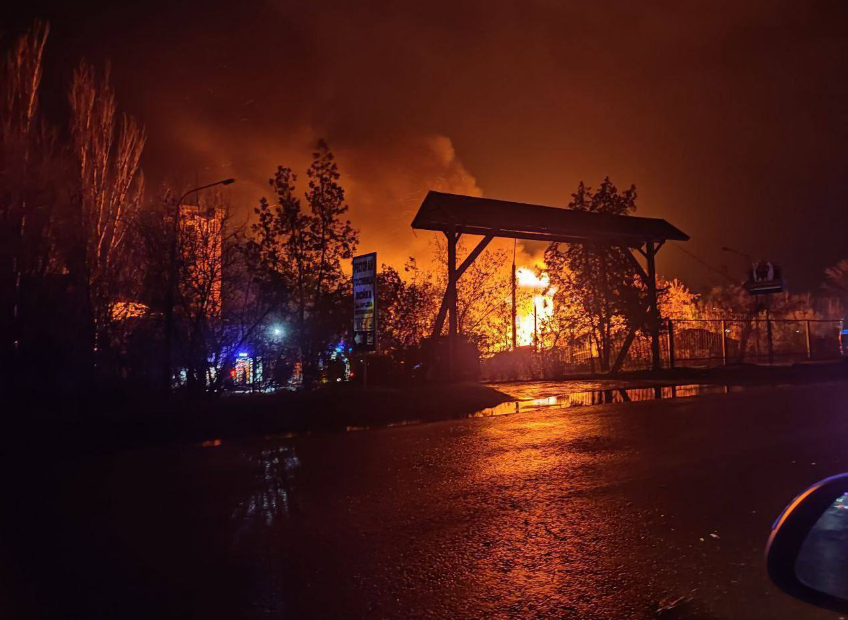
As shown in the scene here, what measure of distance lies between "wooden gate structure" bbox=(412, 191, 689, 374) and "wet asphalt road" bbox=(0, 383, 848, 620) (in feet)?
35.6

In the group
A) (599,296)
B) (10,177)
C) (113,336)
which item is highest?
(10,177)

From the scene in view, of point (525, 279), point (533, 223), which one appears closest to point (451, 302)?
point (533, 223)

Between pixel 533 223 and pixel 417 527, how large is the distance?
16.9 metres

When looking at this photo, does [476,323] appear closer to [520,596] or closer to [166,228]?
[166,228]

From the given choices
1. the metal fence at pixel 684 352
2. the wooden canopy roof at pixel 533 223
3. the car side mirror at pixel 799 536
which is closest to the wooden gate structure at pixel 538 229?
the wooden canopy roof at pixel 533 223

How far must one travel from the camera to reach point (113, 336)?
14.9 meters

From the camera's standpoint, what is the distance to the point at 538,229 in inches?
835

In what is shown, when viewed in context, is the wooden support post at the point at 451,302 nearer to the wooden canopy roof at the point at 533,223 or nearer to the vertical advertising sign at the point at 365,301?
the wooden canopy roof at the point at 533,223

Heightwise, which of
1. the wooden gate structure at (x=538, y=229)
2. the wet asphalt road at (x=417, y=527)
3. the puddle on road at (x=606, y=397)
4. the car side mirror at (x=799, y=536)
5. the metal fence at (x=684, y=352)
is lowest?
the wet asphalt road at (x=417, y=527)

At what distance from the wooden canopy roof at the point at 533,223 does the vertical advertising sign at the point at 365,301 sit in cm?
478

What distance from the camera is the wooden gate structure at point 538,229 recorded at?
19.2 m

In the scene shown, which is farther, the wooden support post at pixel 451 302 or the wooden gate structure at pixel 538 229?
the wooden gate structure at pixel 538 229

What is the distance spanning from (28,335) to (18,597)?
12391mm

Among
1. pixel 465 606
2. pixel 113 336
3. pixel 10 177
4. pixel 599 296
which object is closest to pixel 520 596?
pixel 465 606
